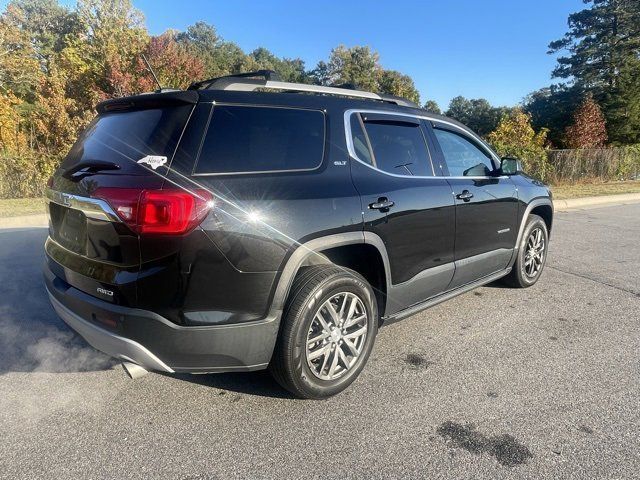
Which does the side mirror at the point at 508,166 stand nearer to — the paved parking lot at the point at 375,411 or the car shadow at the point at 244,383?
the paved parking lot at the point at 375,411

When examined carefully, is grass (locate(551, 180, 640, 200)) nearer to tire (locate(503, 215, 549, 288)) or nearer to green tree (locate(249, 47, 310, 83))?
tire (locate(503, 215, 549, 288))

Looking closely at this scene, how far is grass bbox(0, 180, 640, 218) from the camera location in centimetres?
900

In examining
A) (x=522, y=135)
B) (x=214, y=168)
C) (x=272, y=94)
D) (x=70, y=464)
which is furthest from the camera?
(x=522, y=135)

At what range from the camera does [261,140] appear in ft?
8.47

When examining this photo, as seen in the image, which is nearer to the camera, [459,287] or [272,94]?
[272,94]

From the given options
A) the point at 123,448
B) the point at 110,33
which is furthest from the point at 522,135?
the point at 123,448

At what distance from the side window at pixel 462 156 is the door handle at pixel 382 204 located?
1.00 metres

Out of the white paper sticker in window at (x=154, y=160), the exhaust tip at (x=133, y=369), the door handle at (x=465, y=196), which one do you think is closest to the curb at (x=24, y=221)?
the exhaust tip at (x=133, y=369)

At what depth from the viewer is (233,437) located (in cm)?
238

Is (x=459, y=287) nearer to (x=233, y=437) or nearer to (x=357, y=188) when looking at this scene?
(x=357, y=188)

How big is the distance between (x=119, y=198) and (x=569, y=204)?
12.9 meters

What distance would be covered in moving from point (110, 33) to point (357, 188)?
891 inches

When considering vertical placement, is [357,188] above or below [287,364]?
above

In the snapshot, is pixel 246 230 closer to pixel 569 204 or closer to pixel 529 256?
pixel 529 256
